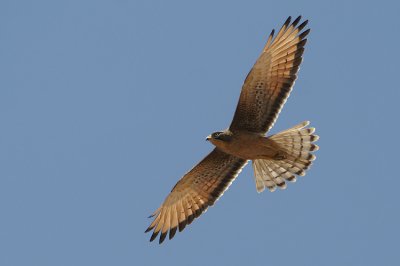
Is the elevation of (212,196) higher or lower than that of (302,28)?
lower

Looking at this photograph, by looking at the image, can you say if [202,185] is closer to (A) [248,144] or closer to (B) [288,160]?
(A) [248,144]

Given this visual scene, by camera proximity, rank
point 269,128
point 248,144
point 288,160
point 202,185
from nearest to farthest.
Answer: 1. point 248,144
2. point 269,128
3. point 288,160
4. point 202,185

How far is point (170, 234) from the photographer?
15352 millimetres

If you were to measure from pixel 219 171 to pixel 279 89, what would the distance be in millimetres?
2096

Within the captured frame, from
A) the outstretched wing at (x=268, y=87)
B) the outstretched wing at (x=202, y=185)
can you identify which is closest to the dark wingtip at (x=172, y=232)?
the outstretched wing at (x=202, y=185)

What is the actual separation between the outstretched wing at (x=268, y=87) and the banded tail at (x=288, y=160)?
0.45 metres

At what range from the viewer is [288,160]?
15266mm

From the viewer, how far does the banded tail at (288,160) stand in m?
14.9

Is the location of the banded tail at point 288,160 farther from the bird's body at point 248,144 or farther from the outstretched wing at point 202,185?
the outstretched wing at point 202,185

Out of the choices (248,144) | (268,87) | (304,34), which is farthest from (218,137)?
(304,34)

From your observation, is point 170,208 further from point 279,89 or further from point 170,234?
point 279,89

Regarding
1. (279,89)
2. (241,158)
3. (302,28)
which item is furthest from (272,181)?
(302,28)

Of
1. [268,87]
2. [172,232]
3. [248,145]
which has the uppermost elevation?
[268,87]

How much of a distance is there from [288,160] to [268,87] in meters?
1.46
